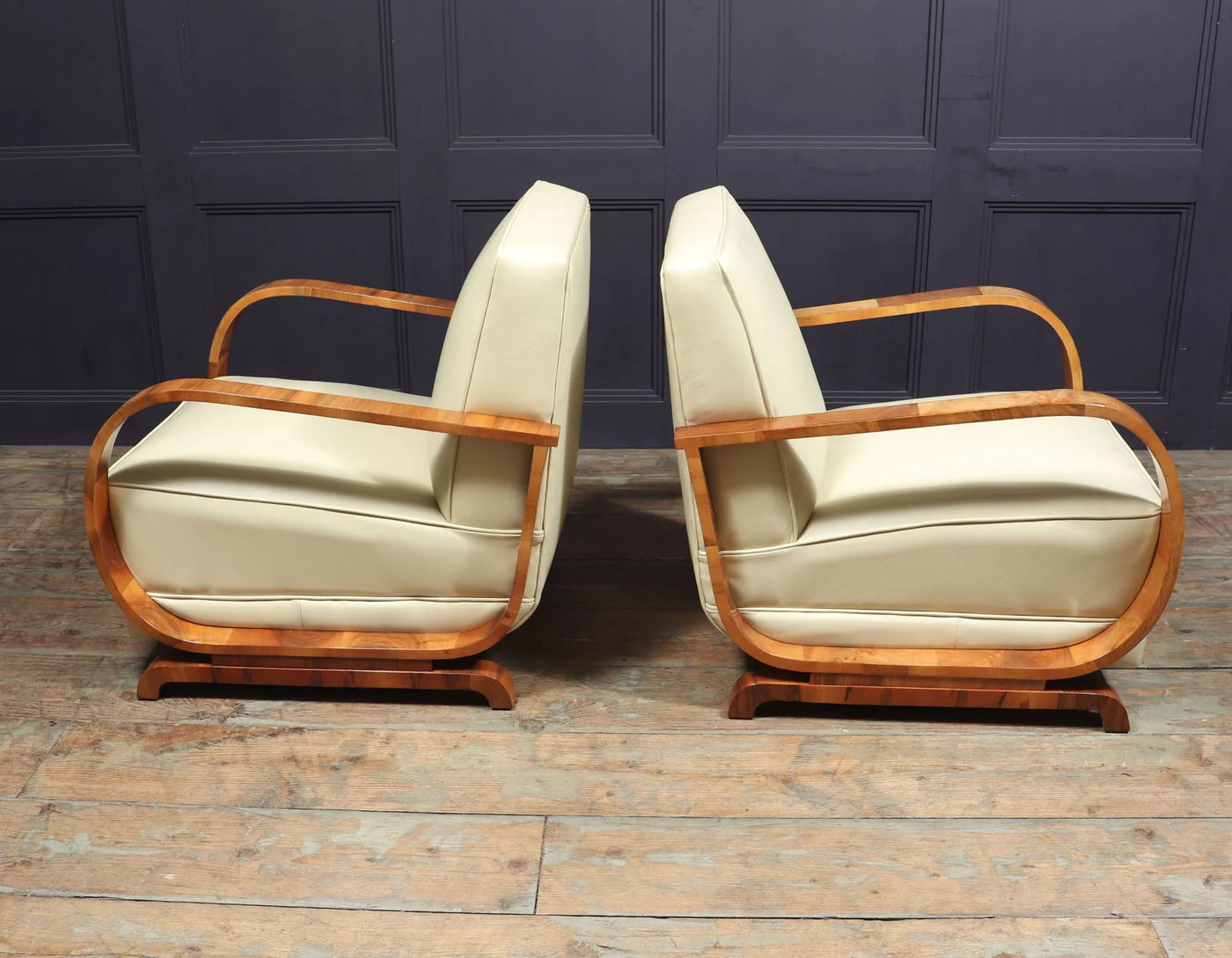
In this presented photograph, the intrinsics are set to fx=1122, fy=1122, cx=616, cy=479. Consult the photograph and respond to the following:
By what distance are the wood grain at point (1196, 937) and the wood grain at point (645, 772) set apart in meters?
0.22

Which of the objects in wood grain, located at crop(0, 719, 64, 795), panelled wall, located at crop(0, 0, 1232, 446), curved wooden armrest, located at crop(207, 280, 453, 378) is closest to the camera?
wood grain, located at crop(0, 719, 64, 795)

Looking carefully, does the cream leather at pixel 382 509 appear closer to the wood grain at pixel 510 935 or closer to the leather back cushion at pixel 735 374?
the leather back cushion at pixel 735 374

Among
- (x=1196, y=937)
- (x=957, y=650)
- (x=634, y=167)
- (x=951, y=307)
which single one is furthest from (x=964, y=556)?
(x=634, y=167)

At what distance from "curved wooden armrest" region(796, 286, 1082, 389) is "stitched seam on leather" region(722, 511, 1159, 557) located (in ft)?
2.10

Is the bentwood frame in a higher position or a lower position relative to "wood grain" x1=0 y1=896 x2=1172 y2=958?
higher

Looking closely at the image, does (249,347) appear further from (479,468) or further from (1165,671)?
(1165,671)

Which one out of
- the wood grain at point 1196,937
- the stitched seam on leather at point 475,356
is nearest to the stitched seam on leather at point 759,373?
the stitched seam on leather at point 475,356

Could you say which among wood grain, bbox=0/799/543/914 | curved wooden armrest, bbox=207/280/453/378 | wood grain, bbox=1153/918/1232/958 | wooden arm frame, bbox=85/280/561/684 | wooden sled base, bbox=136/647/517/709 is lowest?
wood grain, bbox=0/799/543/914

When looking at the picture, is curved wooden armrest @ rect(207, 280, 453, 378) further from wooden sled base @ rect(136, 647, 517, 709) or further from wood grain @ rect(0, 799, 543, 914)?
wood grain @ rect(0, 799, 543, 914)

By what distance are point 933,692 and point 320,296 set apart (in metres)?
1.56

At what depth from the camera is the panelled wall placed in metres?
2.99

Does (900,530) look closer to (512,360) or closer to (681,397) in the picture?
(681,397)

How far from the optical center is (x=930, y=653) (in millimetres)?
1870

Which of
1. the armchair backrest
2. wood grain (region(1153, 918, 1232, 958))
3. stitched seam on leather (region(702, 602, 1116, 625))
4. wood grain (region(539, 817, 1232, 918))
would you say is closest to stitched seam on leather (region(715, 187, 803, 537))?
stitched seam on leather (region(702, 602, 1116, 625))
